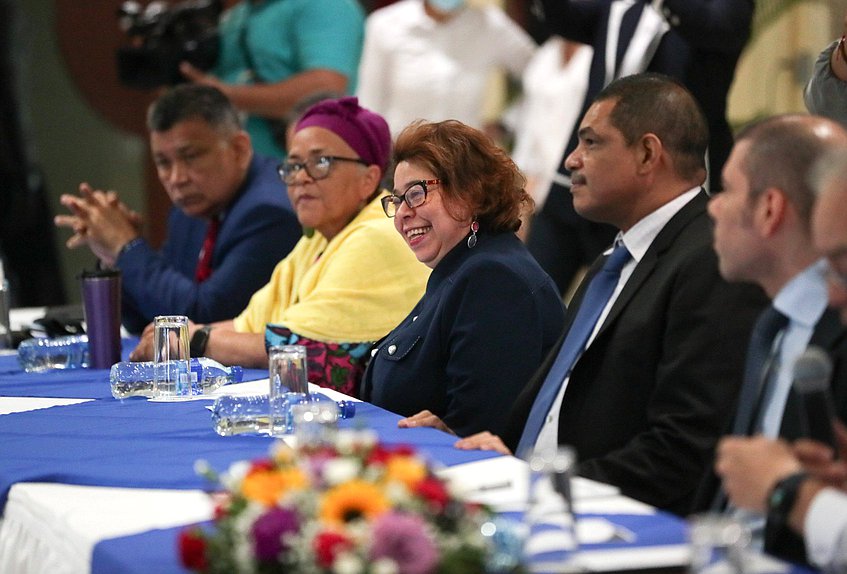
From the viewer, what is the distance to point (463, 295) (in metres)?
2.71

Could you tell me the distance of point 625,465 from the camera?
221cm

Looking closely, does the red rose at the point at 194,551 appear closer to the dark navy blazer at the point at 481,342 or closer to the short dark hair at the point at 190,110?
the dark navy blazer at the point at 481,342

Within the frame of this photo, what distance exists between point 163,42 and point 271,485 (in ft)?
12.7

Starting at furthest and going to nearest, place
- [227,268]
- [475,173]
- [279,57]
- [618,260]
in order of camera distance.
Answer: [279,57]
[227,268]
[475,173]
[618,260]

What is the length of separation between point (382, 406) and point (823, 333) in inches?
49.3

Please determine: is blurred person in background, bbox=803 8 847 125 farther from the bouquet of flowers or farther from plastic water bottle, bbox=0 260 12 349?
plastic water bottle, bbox=0 260 12 349

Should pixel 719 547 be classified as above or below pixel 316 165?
below

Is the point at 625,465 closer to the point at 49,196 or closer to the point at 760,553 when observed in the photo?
the point at 760,553

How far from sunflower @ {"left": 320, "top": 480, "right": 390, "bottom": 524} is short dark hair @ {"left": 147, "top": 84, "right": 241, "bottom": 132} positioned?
293 cm

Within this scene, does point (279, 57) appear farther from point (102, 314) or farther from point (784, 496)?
point (784, 496)

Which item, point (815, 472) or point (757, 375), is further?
point (757, 375)

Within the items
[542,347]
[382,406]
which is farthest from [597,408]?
[382,406]

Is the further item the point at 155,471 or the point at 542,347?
the point at 542,347

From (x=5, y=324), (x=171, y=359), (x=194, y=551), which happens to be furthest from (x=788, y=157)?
(x=5, y=324)
